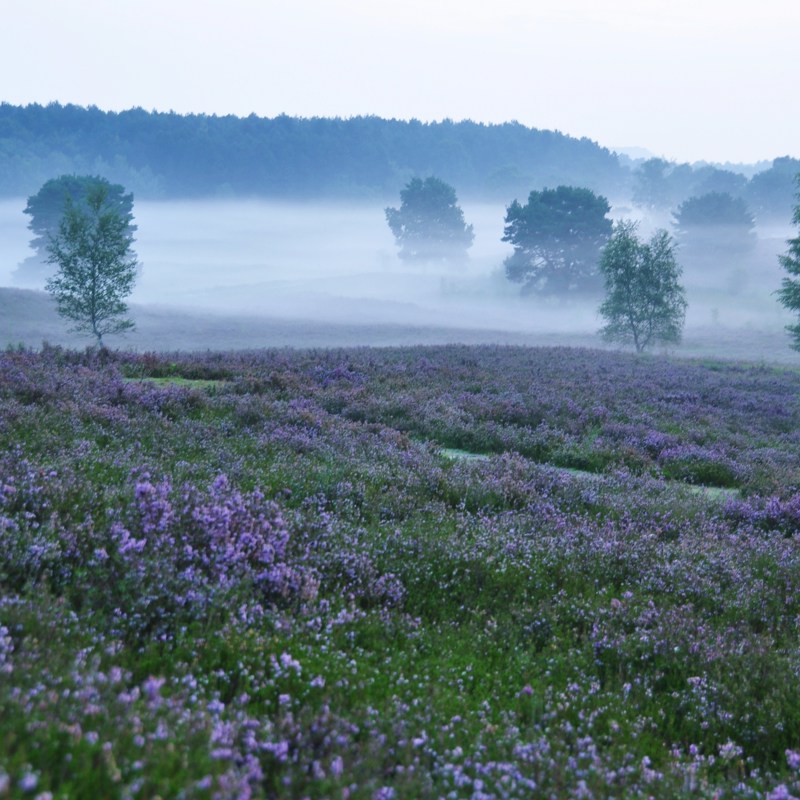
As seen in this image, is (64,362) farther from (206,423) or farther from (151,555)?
(151,555)

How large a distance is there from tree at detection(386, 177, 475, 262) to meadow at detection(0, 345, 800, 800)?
134705mm

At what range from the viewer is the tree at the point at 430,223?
13950 centimetres

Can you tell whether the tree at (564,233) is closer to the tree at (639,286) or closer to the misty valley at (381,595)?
the tree at (639,286)

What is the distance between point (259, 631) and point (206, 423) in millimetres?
6213

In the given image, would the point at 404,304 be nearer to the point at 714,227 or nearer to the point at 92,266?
the point at 714,227

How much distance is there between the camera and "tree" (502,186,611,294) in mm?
103812

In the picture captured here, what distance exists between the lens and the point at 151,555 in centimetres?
461

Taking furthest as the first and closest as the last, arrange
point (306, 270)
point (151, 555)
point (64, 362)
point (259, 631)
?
point (306, 270) < point (64, 362) < point (151, 555) < point (259, 631)

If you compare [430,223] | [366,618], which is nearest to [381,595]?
[366,618]

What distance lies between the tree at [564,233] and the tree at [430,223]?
1386 inches

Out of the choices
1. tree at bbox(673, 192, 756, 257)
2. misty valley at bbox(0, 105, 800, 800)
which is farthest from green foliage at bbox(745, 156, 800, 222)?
misty valley at bbox(0, 105, 800, 800)

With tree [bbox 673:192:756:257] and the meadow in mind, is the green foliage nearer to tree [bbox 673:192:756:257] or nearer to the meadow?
tree [bbox 673:192:756:257]

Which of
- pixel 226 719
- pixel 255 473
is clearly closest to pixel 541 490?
Answer: pixel 255 473

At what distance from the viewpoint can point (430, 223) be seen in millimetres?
142000
